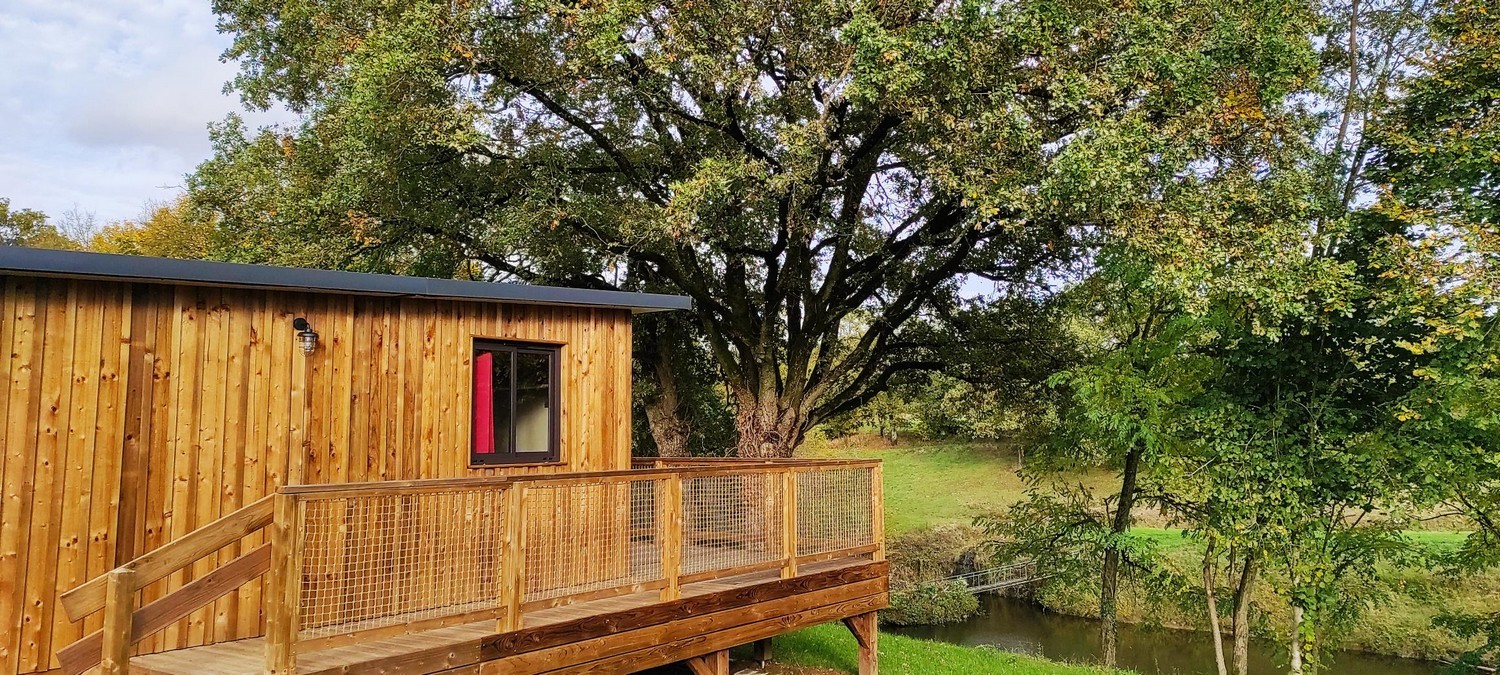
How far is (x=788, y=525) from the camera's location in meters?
7.64

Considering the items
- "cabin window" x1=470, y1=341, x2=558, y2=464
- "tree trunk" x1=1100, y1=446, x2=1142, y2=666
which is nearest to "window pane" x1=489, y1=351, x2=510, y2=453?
"cabin window" x1=470, y1=341, x2=558, y2=464

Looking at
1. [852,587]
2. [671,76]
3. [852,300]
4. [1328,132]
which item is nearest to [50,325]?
[852,587]

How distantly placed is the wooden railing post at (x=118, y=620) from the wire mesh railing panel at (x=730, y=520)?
3.46 metres

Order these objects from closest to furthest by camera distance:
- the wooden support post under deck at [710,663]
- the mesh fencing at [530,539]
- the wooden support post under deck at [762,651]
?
the mesh fencing at [530,539], the wooden support post under deck at [710,663], the wooden support post under deck at [762,651]

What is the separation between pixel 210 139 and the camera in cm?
1550

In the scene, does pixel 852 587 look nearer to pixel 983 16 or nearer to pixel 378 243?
pixel 983 16

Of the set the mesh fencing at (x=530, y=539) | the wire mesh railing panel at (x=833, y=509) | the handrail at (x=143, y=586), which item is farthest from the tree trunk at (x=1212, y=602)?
the handrail at (x=143, y=586)

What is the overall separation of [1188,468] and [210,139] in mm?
16946

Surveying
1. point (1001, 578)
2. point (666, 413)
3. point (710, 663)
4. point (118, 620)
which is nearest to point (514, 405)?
point (710, 663)

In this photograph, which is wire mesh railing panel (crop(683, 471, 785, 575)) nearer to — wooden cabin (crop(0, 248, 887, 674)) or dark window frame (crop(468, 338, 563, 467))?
wooden cabin (crop(0, 248, 887, 674))

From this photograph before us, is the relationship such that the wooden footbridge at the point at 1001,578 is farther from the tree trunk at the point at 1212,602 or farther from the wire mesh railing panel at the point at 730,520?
the wire mesh railing panel at the point at 730,520

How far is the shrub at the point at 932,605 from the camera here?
19672mm

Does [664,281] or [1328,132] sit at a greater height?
[1328,132]

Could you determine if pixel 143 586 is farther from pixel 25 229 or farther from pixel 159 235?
pixel 25 229
